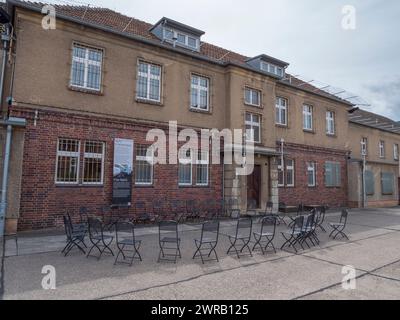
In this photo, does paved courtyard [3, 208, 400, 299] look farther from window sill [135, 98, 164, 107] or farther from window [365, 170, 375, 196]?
window [365, 170, 375, 196]

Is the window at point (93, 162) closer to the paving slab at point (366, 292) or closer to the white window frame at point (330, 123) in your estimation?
the paving slab at point (366, 292)

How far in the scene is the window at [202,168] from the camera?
1404cm

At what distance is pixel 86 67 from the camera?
11.5 metres

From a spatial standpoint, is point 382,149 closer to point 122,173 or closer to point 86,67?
point 122,173

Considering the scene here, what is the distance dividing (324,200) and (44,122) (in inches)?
669

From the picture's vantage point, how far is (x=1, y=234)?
353 inches

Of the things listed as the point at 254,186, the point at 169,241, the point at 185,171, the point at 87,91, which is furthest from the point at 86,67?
the point at 254,186

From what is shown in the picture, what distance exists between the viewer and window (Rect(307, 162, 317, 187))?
19245 mm

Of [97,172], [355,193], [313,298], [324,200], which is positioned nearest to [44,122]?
[97,172]

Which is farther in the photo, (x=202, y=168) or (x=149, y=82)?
(x=202, y=168)

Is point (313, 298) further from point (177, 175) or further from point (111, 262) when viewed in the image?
point (177, 175)

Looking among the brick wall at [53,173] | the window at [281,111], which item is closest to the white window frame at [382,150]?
the window at [281,111]

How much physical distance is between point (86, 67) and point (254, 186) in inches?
388
